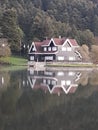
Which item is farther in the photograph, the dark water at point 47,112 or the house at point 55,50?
the house at point 55,50

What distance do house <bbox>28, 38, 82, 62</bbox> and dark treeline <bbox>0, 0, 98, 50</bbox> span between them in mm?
3778

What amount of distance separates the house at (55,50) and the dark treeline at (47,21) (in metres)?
3.78

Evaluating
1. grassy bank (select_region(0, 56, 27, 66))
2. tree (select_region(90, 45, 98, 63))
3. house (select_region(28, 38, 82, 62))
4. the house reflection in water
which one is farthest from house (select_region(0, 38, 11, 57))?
the house reflection in water

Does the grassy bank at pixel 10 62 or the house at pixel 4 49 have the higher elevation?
the house at pixel 4 49

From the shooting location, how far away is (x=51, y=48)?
69.4 metres

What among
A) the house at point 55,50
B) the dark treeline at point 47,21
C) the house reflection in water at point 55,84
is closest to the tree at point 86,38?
the dark treeline at point 47,21

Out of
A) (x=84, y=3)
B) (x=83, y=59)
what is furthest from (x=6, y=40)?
(x=84, y=3)

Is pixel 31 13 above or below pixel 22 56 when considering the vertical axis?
above

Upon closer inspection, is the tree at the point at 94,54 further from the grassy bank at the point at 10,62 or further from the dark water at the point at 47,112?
the dark water at the point at 47,112

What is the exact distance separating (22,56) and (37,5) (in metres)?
44.5

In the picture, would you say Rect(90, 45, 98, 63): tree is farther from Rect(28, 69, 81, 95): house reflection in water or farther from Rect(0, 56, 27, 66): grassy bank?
Rect(28, 69, 81, 95): house reflection in water

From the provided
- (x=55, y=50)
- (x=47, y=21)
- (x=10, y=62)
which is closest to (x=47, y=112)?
(x=10, y=62)

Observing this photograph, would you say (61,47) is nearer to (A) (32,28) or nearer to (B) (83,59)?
(B) (83,59)

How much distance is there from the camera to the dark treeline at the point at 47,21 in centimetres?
6938
